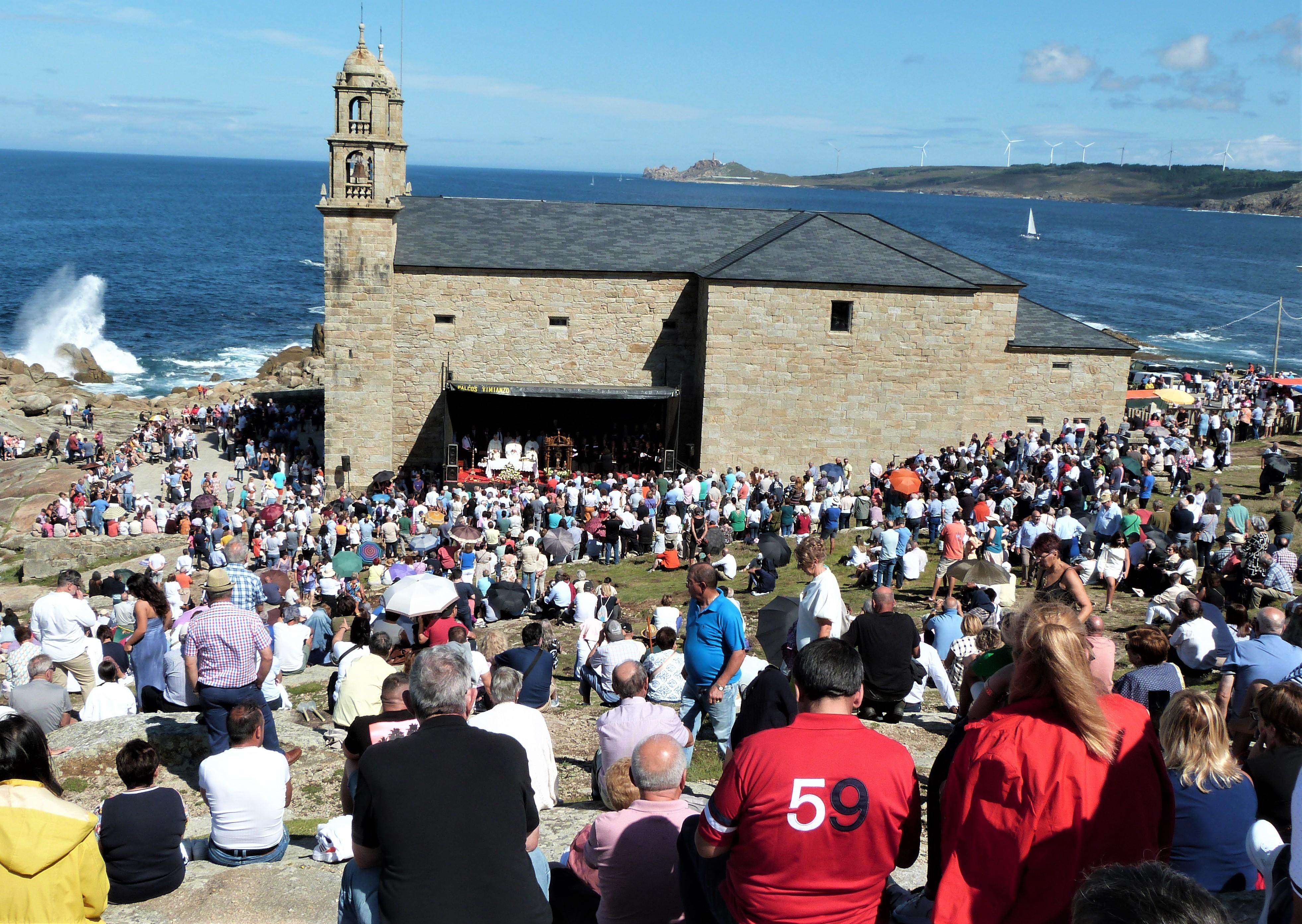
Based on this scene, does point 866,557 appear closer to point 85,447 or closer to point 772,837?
point 772,837

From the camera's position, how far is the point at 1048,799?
3.92 metres

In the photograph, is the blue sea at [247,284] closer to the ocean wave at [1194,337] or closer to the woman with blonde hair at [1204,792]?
the ocean wave at [1194,337]

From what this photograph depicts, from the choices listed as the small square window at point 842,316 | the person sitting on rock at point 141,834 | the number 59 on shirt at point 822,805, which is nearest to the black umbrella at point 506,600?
the person sitting on rock at point 141,834

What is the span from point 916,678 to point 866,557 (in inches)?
327

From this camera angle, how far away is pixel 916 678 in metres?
10.5

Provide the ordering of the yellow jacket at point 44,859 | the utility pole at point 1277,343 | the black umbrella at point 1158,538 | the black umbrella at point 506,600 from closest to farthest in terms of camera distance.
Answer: the yellow jacket at point 44,859 < the black umbrella at point 1158,538 < the black umbrella at point 506,600 < the utility pole at point 1277,343

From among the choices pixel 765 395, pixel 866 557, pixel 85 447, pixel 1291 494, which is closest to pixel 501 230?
pixel 765 395

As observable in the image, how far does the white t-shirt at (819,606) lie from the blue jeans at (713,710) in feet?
2.25

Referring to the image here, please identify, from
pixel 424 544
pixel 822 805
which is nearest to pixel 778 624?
pixel 822 805

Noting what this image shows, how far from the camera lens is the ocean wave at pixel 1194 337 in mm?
79688

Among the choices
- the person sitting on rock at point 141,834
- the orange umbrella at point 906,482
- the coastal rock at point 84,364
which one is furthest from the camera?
the coastal rock at point 84,364

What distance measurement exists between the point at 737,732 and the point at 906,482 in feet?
51.8

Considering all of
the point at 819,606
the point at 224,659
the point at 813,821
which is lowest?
the point at 224,659

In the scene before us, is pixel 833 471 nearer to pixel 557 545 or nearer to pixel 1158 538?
pixel 557 545
